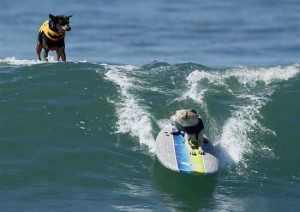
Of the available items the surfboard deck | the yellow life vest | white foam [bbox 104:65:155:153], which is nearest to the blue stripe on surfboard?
the surfboard deck

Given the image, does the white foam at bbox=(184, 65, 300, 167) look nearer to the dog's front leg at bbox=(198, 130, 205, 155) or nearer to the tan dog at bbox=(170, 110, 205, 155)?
the dog's front leg at bbox=(198, 130, 205, 155)

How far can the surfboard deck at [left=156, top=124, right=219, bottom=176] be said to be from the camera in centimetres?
1703

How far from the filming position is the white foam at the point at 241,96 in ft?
62.7

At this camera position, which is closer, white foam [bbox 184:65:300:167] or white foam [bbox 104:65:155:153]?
white foam [bbox 184:65:300:167]

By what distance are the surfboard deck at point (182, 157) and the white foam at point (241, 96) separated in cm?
79

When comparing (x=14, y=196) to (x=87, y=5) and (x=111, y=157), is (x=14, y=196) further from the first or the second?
(x=87, y=5)

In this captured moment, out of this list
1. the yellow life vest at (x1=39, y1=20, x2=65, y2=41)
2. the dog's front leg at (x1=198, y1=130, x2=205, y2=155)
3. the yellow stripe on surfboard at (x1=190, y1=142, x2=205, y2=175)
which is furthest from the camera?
the yellow life vest at (x1=39, y1=20, x2=65, y2=41)

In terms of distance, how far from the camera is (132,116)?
67.3 feet

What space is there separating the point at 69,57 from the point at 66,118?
12126mm

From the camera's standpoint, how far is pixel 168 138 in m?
18.6

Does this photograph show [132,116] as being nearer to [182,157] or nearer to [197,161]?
[182,157]

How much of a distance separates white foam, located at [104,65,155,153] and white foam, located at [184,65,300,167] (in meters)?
1.57

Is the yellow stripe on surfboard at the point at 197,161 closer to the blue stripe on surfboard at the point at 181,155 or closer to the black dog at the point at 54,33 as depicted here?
the blue stripe on surfboard at the point at 181,155

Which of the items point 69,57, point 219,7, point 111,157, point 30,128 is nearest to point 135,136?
point 111,157
